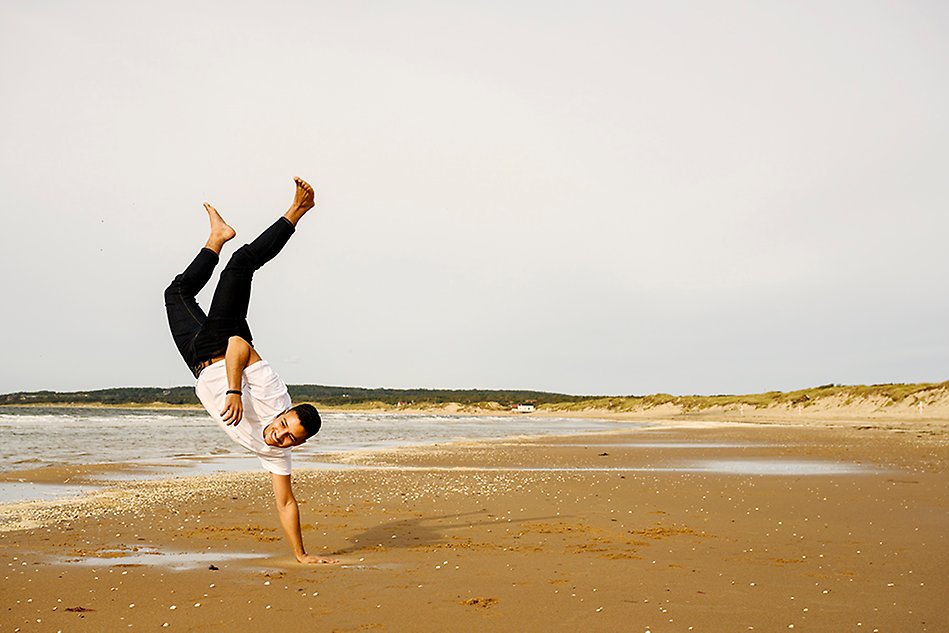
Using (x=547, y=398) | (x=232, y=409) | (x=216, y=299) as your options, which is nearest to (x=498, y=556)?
(x=232, y=409)

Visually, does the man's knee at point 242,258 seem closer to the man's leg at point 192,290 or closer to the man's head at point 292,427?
the man's leg at point 192,290

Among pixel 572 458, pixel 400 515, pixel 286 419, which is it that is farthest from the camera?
pixel 572 458

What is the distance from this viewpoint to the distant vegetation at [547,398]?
56.5 metres

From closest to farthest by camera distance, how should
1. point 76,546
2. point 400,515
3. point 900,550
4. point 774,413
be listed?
point 900,550 → point 76,546 → point 400,515 → point 774,413

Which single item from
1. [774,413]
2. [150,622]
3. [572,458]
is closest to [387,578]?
[150,622]

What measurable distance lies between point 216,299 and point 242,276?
0.95 ft

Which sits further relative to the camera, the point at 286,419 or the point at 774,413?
the point at 774,413

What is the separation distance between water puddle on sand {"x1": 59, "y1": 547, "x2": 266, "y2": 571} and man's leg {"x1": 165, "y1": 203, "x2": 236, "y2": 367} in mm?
1770

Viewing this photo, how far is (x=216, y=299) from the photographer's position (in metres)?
6.39

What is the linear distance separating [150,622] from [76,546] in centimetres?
337

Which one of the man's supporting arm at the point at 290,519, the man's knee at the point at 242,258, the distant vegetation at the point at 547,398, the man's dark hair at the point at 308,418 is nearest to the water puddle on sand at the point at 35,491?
the man's supporting arm at the point at 290,519

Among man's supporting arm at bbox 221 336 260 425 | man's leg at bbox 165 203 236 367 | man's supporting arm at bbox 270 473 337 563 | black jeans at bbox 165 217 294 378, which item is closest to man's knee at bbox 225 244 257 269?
black jeans at bbox 165 217 294 378

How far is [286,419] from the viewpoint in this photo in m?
6.71

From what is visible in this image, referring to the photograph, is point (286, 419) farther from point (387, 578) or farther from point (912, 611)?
point (912, 611)
